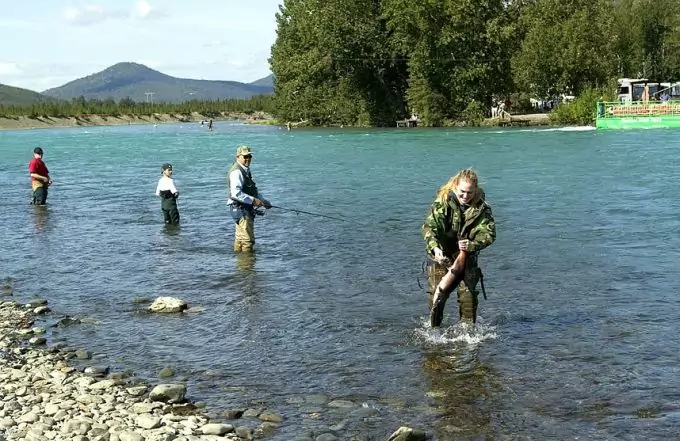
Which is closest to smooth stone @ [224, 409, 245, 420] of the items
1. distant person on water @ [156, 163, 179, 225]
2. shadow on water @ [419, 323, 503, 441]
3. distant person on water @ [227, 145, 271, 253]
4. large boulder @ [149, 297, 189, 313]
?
shadow on water @ [419, 323, 503, 441]

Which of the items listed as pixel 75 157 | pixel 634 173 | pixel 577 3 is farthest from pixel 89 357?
pixel 577 3

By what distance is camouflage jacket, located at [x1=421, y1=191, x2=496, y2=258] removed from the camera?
30.7 ft

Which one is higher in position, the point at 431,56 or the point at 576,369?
the point at 431,56

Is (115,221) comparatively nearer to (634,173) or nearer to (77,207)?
(77,207)

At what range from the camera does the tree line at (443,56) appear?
85688 millimetres

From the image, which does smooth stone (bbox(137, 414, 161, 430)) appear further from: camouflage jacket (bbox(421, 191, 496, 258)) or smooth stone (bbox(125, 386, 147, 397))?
camouflage jacket (bbox(421, 191, 496, 258))

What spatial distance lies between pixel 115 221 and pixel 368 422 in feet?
55.4

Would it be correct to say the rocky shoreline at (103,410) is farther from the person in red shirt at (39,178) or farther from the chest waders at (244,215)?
the person in red shirt at (39,178)

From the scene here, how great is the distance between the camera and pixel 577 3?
3529 inches

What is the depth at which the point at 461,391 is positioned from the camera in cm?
893

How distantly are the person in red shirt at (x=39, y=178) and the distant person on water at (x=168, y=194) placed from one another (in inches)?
253

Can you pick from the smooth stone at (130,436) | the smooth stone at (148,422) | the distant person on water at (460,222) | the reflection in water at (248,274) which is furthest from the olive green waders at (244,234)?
the smooth stone at (130,436)

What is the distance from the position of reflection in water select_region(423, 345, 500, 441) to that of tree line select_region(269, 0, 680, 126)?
229ft

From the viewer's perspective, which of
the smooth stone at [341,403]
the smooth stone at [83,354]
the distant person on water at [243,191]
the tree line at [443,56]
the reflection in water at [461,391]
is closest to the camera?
the reflection in water at [461,391]
